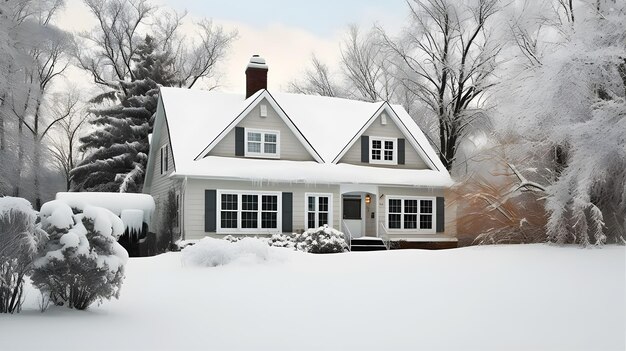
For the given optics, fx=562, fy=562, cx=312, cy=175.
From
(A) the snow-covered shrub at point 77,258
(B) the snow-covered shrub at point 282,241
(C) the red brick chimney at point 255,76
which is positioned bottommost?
(B) the snow-covered shrub at point 282,241

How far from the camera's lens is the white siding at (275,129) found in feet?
68.4

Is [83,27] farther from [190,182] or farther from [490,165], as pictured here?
[490,165]

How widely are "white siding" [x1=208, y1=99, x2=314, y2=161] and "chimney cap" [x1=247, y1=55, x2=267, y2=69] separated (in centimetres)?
248

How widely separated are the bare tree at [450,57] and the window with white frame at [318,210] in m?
11.6

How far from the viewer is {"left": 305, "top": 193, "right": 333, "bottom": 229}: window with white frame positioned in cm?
2116

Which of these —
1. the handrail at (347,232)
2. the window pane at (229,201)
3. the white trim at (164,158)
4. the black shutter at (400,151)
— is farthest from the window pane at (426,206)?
the white trim at (164,158)

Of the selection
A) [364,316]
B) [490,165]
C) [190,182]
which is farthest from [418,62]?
[364,316]

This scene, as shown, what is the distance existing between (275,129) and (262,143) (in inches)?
29.7

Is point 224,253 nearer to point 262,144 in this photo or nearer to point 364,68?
point 262,144

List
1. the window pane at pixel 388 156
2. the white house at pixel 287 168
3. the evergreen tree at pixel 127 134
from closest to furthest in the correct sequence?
1. the white house at pixel 287 168
2. the window pane at pixel 388 156
3. the evergreen tree at pixel 127 134

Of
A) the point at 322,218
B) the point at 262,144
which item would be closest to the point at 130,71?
the point at 262,144

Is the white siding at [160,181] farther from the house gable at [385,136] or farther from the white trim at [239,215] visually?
the house gable at [385,136]

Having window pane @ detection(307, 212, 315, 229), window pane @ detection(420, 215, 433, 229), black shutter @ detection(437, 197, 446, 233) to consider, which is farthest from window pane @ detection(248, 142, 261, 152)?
black shutter @ detection(437, 197, 446, 233)

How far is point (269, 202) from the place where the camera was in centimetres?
2072
